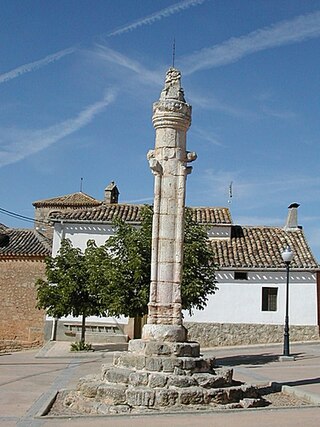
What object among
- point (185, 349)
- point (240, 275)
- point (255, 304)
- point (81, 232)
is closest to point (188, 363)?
point (185, 349)

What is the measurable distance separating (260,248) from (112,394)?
20.1 meters

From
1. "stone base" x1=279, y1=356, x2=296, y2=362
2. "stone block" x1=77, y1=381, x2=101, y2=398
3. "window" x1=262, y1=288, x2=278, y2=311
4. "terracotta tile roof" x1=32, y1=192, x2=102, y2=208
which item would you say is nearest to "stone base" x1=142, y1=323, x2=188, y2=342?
"stone block" x1=77, y1=381, x2=101, y2=398

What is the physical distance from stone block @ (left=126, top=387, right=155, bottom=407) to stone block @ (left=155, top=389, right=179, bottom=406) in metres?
0.08

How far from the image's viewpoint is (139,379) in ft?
32.6

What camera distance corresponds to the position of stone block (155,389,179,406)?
9.41 metres

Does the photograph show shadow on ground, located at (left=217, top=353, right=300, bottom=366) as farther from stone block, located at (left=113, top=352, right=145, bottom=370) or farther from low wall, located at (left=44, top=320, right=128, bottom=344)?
stone block, located at (left=113, top=352, right=145, bottom=370)

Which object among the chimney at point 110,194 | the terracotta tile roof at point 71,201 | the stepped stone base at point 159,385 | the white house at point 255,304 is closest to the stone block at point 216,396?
the stepped stone base at point 159,385

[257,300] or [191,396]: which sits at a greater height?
[257,300]

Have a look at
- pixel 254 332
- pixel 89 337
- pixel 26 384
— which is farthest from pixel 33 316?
pixel 26 384

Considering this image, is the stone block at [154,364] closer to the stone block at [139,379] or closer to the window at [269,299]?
the stone block at [139,379]

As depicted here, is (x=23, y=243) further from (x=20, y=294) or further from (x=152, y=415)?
(x=152, y=415)

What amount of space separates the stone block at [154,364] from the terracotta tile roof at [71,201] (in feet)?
A: 111

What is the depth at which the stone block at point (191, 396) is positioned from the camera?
948 centimetres

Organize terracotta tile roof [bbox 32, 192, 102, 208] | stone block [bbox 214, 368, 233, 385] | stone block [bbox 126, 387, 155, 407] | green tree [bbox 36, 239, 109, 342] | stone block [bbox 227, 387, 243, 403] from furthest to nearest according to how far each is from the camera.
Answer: terracotta tile roof [bbox 32, 192, 102, 208] → green tree [bbox 36, 239, 109, 342] → stone block [bbox 214, 368, 233, 385] → stone block [bbox 227, 387, 243, 403] → stone block [bbox 126, 387, 155, 407]
